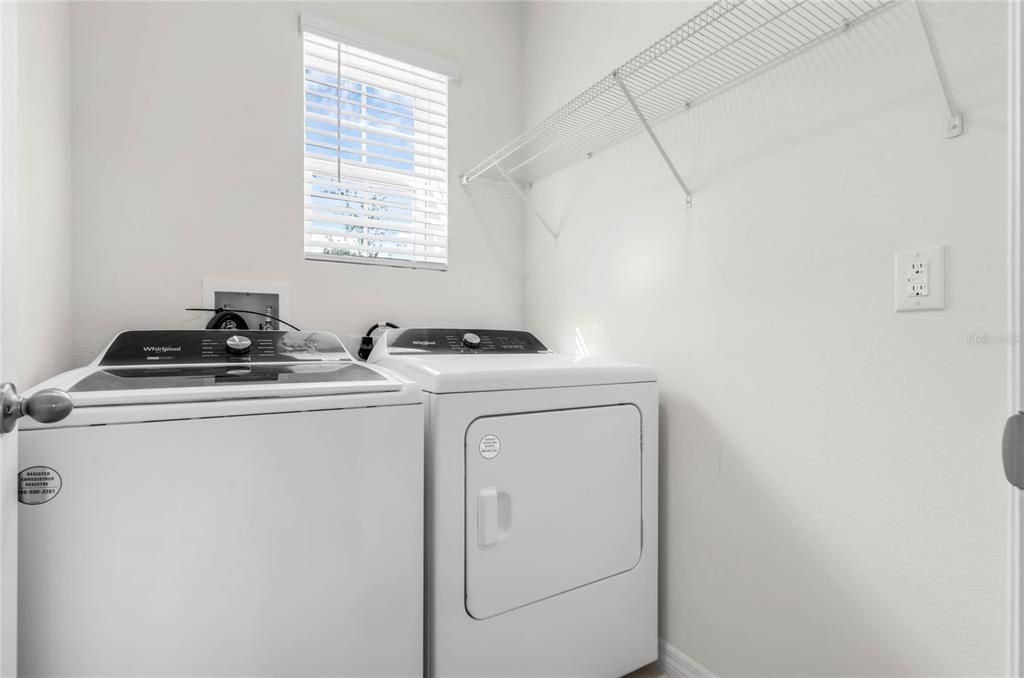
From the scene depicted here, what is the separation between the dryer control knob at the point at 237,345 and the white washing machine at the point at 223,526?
0.50 feet

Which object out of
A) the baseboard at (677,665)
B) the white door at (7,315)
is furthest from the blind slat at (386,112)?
the baseboard at (677,665)

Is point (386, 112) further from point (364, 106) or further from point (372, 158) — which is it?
point (372, 158)

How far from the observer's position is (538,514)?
1324mm

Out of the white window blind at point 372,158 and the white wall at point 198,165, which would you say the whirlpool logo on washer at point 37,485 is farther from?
the white window blind at point 372,158

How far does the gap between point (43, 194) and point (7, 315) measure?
0.73 meters

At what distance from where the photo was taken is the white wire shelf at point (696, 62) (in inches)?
46.1

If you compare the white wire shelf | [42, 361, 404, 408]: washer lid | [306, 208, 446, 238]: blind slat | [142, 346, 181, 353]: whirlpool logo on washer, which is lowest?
[42, 361, 404, 408]: washer lid

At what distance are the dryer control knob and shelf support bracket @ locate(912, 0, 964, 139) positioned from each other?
5.58ft

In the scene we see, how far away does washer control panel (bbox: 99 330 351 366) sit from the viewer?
1.34m

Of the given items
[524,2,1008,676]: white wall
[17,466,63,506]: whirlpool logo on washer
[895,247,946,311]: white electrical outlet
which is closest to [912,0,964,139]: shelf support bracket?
[524,2,1008,676]: white wall

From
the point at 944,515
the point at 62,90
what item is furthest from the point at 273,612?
the point at 62,90

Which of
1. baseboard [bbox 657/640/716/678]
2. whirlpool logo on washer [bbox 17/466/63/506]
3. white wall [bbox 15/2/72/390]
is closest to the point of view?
whirlpool logo on washer [bbox 17/466/63/506]

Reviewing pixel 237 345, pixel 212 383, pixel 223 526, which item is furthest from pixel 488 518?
pixel 237 345

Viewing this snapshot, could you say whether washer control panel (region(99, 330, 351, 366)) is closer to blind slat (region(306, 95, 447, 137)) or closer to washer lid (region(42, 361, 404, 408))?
washer lid (region(42, 361, 404, 408))
